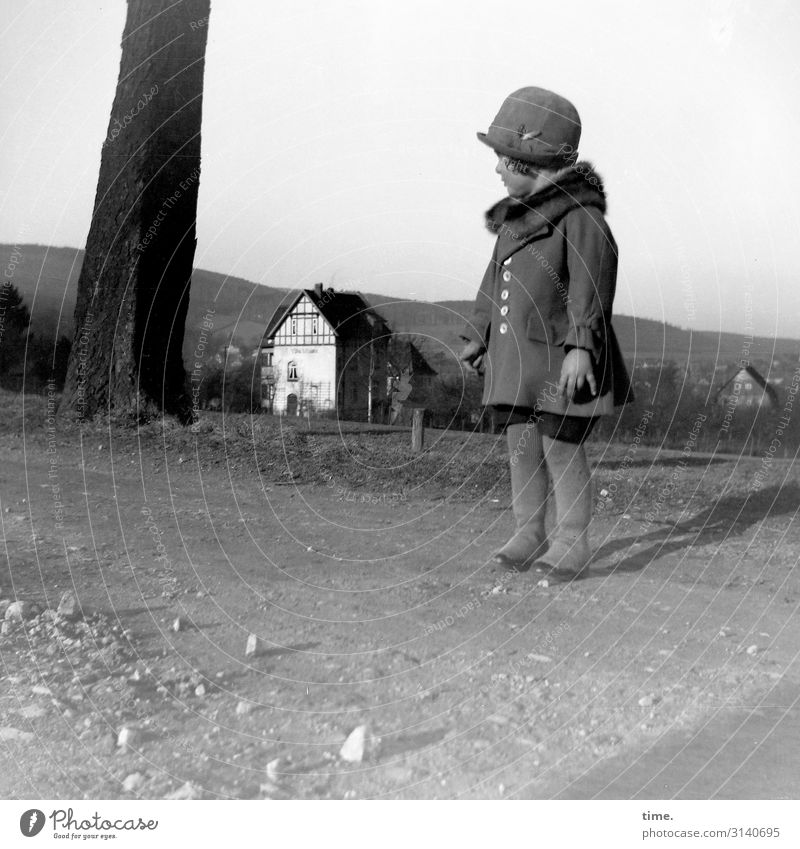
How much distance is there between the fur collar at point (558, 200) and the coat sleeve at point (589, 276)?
0.04 m

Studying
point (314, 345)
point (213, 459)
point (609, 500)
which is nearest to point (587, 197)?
point (314, 345)

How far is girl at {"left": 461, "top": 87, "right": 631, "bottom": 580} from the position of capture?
2.40 metres

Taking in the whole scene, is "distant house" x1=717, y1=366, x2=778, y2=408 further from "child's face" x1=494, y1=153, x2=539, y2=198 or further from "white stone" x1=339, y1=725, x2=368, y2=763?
"white stone" x1=339, y1=725, x2=368, y2=763

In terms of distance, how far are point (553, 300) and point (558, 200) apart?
0.29 meters

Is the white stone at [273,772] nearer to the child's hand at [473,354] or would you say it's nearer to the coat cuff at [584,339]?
the coat cuff at [584,339]

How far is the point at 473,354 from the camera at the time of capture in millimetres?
2754

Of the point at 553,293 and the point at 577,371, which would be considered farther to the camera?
the point at 553,293

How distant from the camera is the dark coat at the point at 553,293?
239cm

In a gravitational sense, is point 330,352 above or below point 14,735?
above

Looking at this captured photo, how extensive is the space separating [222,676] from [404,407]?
5.53 ft

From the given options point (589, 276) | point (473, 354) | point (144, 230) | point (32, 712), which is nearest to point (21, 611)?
point (32, 712)

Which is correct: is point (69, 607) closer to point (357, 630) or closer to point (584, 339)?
point (357, 630)

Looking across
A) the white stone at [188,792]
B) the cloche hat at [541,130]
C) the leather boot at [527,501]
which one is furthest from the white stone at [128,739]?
the cloche hat at [541,130]
